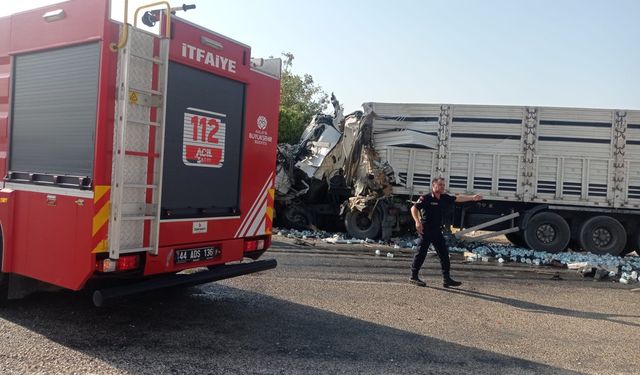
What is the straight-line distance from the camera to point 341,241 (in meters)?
13.3

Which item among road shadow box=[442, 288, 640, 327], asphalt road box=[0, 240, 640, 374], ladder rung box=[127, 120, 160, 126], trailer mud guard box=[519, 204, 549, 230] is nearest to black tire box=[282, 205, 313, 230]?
trailer mud guard box=[519, 204, 549, 230]

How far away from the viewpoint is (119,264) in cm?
468

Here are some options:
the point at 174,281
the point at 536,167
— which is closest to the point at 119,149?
the point at 174,281

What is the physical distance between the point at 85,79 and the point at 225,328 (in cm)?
279

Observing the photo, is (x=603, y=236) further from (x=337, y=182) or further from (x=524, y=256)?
(x=337, y=182)

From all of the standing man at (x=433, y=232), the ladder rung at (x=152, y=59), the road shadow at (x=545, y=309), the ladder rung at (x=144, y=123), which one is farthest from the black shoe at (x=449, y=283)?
the ladder rung at (x=152, y=59)

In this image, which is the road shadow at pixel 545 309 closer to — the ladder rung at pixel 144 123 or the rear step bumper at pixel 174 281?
the rear step bumper at pixel 174 281

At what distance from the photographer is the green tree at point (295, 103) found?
24.4 meters

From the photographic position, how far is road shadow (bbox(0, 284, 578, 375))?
4.48m

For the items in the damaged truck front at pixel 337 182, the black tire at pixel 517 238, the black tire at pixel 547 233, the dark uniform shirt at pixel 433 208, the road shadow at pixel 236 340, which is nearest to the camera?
the road shadow at pixel 236 340

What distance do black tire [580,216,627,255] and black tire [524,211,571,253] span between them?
15.8 inches

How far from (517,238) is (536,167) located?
2006 millimetres

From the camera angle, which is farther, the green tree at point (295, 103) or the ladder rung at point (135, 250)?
the green tree at point (295, 103)

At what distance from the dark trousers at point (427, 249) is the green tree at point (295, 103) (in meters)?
16.0
